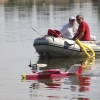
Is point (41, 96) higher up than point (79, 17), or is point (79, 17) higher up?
point (79, 17)

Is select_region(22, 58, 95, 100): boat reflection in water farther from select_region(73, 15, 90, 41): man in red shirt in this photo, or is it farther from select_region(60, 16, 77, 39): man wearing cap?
select_region(60, 16, 77, 39): man wearing cap

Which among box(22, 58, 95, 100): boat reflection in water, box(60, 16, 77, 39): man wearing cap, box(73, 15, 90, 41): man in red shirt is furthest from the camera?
box(60, 16, 77, 39): man wearing cap

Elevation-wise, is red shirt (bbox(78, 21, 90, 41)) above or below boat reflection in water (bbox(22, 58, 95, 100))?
above

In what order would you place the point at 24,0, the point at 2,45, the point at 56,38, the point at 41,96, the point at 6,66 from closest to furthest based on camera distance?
1. the point at 41,96
2. the point at 6,66
3. the point at 56,38
4. the point at 2,45
5. the point at 24,0

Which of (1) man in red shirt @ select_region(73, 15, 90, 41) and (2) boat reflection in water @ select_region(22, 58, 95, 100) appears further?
(1) man in red shirt @ select_region(73, 15, 90, 41)

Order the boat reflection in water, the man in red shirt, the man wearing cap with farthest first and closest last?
1. the man wearing cap
2. the man in red shirt
3. the boat reflection in water

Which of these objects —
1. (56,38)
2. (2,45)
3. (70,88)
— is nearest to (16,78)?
(70,88)

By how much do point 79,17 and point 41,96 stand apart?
6.21 m

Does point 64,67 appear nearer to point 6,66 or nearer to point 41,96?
point 6,66

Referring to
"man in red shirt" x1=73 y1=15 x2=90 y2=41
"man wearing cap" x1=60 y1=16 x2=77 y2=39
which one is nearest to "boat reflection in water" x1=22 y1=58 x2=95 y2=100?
"man in red shirt" x1=73 y1=15 x2=90 y2=41

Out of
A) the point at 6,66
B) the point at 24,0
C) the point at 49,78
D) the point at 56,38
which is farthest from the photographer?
the point at 24,0

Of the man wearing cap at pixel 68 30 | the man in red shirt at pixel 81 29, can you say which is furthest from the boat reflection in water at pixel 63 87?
the man wearing cap at pixel 68 30

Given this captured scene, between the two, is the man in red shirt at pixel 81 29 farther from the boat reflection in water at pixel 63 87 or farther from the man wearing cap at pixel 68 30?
the boat reflection in water at pixel 63 87

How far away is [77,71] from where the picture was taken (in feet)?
41.4
